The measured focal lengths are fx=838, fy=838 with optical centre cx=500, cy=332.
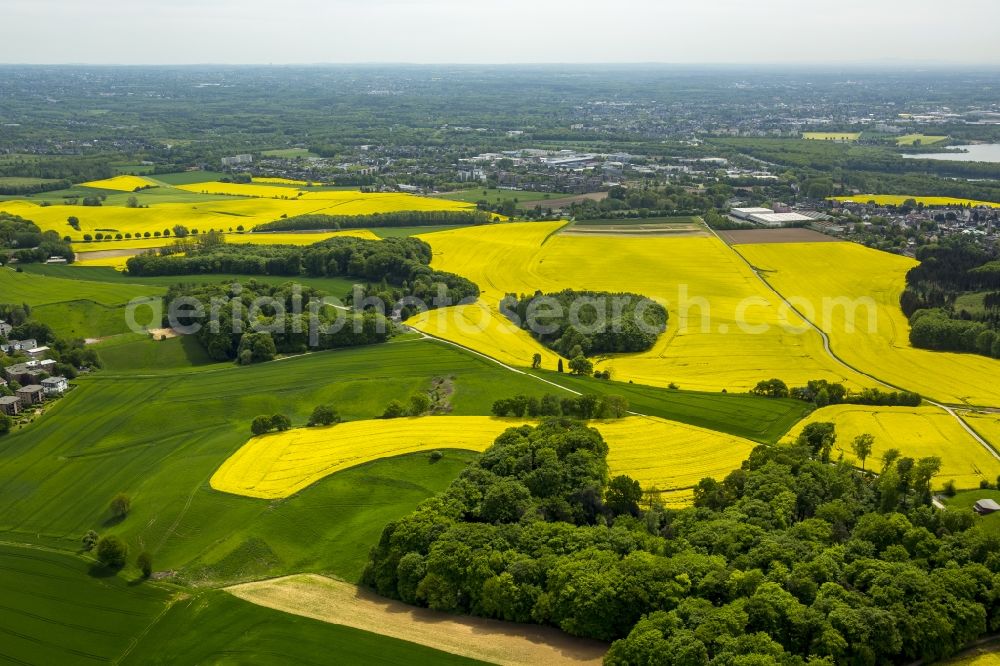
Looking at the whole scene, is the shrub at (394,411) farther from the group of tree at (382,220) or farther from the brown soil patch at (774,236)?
the group of tree at (382,220)

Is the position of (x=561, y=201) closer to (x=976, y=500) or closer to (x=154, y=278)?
(x=154, y=278)

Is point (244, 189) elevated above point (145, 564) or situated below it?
above

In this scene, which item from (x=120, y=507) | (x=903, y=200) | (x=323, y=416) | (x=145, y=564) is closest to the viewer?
(x=145, y=564)

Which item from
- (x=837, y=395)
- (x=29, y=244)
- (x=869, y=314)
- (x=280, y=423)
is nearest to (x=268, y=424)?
(x=280, y=423)

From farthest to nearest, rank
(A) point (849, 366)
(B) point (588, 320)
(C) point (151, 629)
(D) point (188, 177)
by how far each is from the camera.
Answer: (D) point (188, 177), (B) point (588, 320), (A) point (849, 366), (C) point (151, 629)

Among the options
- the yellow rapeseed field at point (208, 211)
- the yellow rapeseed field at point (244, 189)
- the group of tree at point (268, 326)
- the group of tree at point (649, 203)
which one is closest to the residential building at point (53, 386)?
the group of tree at point (268, 326)

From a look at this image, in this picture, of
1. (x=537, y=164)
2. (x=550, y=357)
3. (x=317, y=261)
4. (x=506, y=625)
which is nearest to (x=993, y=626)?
(x=506, y=625)

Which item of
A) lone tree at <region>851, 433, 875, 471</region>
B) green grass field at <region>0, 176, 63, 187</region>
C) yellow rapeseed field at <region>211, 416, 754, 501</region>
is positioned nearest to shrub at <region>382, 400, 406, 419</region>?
yellow rapeseed field at <region>211, 416, 754, 501</region>

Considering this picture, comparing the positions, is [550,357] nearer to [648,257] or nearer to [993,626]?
[648,257]
